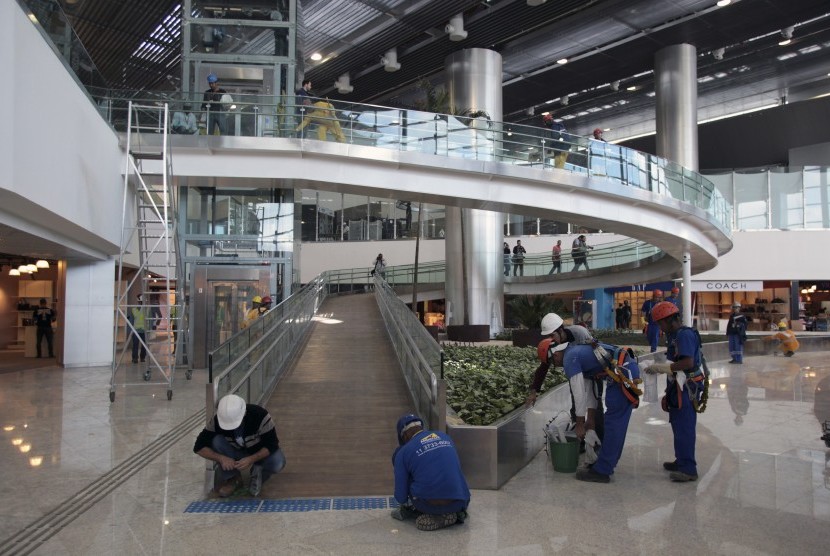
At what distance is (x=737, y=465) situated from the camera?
6.52 metres

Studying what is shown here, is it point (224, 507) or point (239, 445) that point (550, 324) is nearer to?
point (239, 445)

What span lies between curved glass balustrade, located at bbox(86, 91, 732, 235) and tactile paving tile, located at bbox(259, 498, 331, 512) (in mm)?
10895

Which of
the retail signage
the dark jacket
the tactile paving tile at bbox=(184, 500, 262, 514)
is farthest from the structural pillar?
the tactile paving tile at bbox=(184, 500, 262, 514)

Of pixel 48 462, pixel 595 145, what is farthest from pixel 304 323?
pixel 595 145

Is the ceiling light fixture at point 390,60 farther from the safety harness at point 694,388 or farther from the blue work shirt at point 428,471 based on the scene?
the blue work shirt at point 428,471

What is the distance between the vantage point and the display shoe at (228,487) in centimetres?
546

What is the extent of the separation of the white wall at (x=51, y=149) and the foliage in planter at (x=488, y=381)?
229 inches

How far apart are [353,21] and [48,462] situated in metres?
20.8

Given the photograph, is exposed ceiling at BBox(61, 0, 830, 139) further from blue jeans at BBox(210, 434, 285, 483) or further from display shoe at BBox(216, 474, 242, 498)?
display shoe at BBox(216, 474, 242, 498)

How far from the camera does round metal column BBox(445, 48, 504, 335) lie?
83.0 feet

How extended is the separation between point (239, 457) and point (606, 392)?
316 centimetres

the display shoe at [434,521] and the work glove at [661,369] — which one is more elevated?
the work glove at [661,369]

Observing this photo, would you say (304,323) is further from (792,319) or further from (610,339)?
(792,319)

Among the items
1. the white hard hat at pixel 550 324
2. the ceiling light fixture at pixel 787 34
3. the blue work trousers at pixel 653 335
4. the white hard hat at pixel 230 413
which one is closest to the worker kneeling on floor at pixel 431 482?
the white hard hat at pixel 230 413
